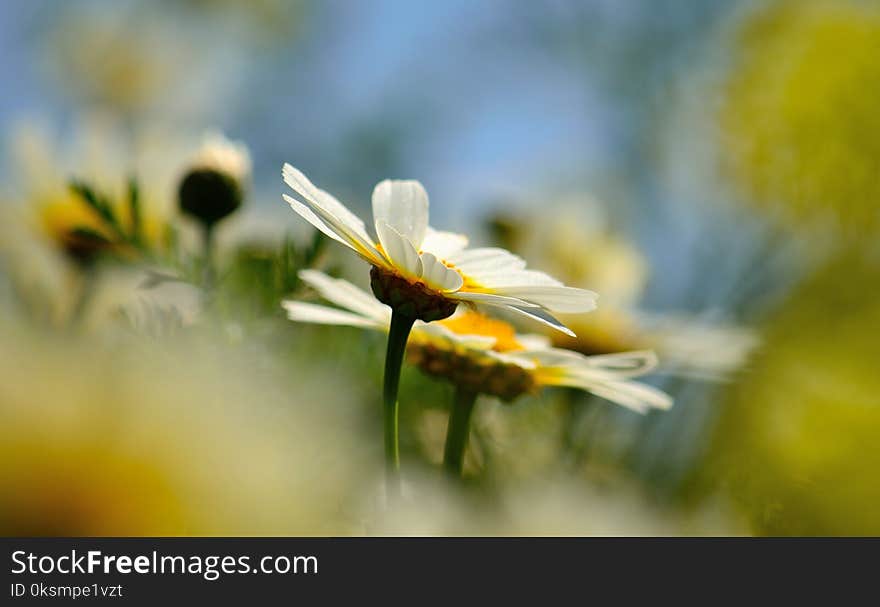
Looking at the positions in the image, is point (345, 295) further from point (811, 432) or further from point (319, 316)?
point (811, 432)

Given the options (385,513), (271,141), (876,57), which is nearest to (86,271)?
(385,513)

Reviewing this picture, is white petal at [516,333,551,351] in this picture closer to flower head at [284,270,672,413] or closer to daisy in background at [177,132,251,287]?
flower head at [284,270,672,413]

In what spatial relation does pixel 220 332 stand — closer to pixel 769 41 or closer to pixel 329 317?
pixel 329 317

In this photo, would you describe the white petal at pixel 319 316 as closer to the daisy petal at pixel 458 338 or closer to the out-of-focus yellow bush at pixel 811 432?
the daisy petal at pixel 458 338

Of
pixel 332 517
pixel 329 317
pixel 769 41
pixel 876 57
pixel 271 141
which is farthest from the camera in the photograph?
pixel 271 141

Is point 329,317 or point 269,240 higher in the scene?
point 269,240

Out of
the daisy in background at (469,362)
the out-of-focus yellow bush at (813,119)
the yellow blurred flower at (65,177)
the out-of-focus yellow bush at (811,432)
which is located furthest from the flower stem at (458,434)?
the out-of-focus yellow bush at (813,119)

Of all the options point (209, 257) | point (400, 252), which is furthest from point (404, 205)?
point (209, 257)
